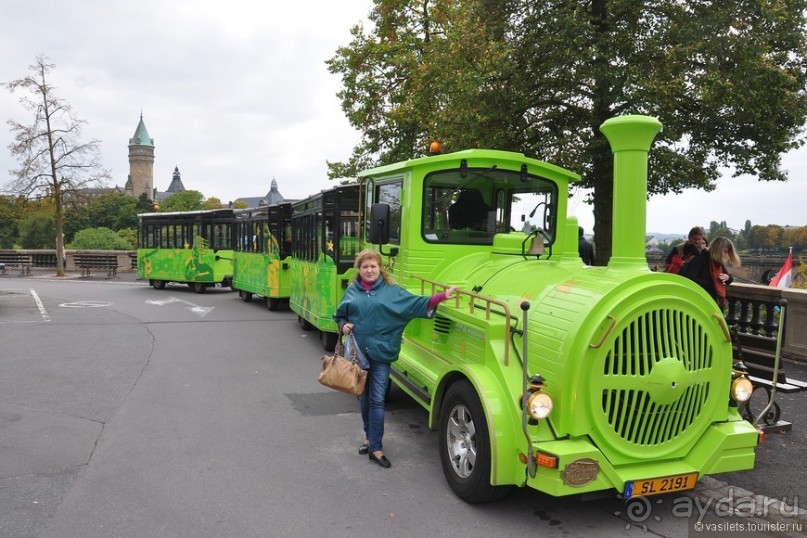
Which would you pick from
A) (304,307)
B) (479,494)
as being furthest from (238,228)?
(479,494)

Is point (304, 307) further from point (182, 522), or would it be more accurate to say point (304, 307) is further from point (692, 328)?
point (692, 328)

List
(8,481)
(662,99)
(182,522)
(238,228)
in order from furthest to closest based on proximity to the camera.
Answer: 1. (238,228)
2. (662,99)
3. (8,481)
4. (182,522)

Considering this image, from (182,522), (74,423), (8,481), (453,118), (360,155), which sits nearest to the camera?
(182,522)

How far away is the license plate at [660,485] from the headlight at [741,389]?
2.03ft

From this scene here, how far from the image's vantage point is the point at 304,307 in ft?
36.0

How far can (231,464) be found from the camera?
15.4ft

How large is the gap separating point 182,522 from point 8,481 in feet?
5.22

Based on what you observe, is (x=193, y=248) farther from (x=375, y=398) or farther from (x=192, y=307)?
(x=375, y=398)

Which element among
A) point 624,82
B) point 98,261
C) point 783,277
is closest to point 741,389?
point 783,277

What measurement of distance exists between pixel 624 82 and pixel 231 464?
31.3ft

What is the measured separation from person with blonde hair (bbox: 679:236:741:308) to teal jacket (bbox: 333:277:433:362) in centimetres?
338

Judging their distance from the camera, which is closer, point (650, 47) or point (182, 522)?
point (182, 522)

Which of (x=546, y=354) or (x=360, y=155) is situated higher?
(x=360, y=155)

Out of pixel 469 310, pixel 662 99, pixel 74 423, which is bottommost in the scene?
pixel 74 423
